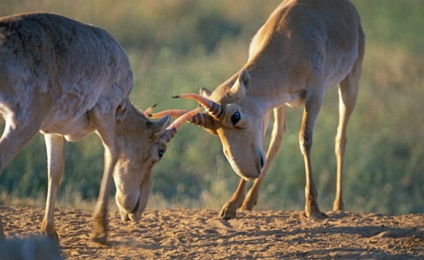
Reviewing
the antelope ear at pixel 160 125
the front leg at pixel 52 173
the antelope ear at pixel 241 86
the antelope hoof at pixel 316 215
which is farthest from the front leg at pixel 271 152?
the front leg at pixel 52 173

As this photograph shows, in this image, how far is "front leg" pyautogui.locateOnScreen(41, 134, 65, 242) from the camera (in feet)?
29.6

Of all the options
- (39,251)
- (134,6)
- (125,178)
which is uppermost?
(134,6)

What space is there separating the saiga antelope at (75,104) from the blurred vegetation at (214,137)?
2851 millimetres

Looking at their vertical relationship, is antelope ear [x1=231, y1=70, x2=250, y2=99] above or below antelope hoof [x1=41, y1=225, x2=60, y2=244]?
above

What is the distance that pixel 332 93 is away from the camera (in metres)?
19.0

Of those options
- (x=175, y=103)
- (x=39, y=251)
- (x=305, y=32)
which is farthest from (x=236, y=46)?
(x=39, y=251)

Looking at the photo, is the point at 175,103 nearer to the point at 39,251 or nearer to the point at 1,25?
the point at 1,25

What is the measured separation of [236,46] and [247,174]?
12.2 metres

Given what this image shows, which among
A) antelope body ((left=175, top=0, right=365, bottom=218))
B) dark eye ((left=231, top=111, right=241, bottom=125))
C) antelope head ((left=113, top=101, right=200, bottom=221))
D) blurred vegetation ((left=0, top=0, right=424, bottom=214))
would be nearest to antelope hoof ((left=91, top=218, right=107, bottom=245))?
antelope head ((left=113, top=101, right=200, bottom=221))

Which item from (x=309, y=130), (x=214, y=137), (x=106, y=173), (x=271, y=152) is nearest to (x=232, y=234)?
(x=106, y=173)

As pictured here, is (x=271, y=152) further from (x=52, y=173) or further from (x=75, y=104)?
(x=75, y=104)

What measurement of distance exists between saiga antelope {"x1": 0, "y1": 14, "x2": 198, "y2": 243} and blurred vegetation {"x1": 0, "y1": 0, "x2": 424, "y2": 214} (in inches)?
112

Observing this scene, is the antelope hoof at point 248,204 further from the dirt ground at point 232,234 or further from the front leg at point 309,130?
the front leg at point 309,130

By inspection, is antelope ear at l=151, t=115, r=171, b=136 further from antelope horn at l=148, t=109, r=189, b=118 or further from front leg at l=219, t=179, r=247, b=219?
front leg at l=219, t=179, r=247, b=219
